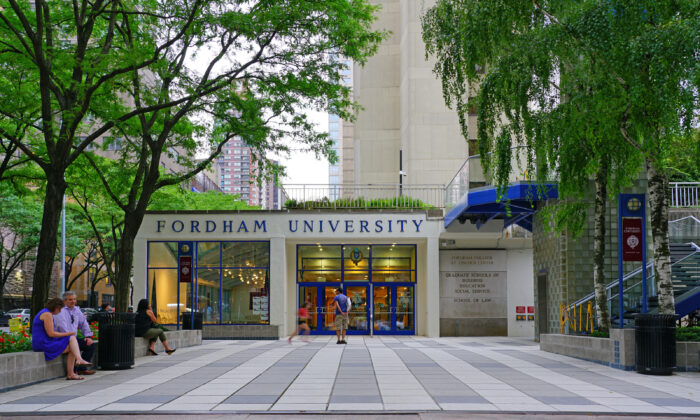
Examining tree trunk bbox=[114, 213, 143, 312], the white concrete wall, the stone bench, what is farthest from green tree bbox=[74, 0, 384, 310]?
the white concrete wall

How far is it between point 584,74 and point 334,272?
21.8m

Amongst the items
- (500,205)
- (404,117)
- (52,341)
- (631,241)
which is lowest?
(52,341)

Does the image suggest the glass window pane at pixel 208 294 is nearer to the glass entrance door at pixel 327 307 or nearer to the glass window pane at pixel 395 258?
the glass entrance door at pixel 327 307

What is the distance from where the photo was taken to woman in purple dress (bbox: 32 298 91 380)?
13.2 m

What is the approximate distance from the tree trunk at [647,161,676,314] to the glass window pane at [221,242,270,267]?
19655mm

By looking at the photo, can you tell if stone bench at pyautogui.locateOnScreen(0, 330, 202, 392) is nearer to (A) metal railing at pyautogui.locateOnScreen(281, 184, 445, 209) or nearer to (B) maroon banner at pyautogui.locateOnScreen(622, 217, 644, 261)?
(B) maroon banner at pyautogui.locateOnScreen(622, 217, 644, 261)

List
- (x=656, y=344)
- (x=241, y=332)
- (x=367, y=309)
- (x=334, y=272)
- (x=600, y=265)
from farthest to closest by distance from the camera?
(x=334, y=272) → (x=367, y=309) → (x=241, y=332) → (x=600, y=265) → (x=656, y=344)

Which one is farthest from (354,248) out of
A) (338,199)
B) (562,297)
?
(562,297)

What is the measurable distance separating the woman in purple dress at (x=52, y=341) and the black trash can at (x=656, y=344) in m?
10.1

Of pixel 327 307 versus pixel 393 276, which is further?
pixel 393 276

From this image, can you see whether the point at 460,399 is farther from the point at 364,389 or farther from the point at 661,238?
the point at 661,238

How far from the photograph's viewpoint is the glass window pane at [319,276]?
111ft

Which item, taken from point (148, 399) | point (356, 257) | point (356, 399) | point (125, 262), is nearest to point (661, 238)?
point (356, 399)

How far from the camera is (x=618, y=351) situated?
1474cm
